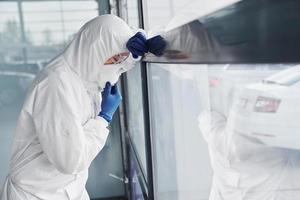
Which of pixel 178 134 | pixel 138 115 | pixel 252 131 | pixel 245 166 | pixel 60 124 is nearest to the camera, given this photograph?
pixel 252 131

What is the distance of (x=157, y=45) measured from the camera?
4.38 ft

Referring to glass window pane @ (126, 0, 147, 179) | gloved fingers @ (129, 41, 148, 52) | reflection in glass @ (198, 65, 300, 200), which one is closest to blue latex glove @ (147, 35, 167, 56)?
gloved fingers @ (129, 41, 148, 52)

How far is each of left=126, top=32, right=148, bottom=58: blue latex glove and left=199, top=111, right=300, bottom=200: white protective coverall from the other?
1.28ft

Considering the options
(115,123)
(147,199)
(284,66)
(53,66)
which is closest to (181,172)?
(147,199)

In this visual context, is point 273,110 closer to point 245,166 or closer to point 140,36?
point 245,166

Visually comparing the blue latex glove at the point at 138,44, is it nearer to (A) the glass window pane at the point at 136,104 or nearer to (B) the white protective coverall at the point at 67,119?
(B) the white protective coverall at the point at 67,119

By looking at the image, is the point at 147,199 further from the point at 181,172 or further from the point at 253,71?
the point at 253,71

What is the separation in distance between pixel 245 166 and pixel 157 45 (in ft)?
1.79

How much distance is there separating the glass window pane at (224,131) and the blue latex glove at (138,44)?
0.11 metres

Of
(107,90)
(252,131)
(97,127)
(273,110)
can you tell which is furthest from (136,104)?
(273,110)

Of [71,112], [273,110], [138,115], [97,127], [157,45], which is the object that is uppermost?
[157,45]

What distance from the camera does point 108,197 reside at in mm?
3834

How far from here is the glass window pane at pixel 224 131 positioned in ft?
2.27

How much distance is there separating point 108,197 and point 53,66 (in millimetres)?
2529
